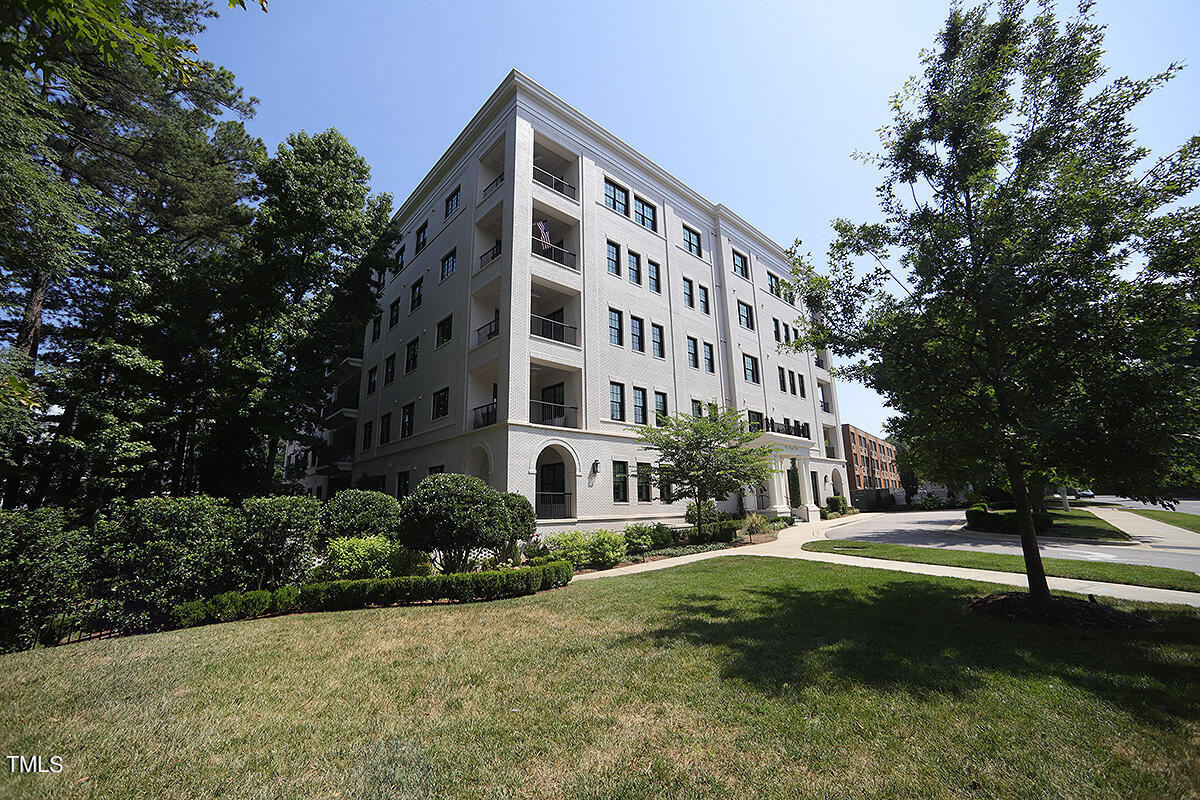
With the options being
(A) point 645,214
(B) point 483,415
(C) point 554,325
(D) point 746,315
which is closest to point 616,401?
(C) point 554,325

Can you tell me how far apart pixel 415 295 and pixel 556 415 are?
13.0m

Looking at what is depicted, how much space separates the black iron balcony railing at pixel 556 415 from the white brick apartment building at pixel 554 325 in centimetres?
8

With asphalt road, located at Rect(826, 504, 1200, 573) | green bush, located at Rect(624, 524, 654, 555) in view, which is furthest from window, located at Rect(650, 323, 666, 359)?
asphalt road, located at Rect(826, 504, 1200, 573)

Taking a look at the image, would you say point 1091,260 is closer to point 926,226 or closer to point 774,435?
point 926,226

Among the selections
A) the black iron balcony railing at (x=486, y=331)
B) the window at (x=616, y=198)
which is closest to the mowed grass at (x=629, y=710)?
the black iron balcony railing at (x=486, y=331)

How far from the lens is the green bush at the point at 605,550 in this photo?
1476 centimetres

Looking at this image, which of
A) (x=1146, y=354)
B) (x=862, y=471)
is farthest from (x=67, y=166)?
(x=862, y=471)

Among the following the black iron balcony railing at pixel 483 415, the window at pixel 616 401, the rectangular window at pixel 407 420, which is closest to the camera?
the black iron balcony railing at pixel 483 415

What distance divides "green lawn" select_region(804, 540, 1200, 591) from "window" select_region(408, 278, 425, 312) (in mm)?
23758

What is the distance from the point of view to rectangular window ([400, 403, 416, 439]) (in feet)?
78.3

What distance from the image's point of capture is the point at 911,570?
37.9ft

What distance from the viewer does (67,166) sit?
49.0 ft

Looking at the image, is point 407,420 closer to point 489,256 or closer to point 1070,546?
point 489,256

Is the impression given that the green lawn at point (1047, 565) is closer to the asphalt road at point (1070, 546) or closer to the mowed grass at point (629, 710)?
the asphalt road at point (1070, 546)
